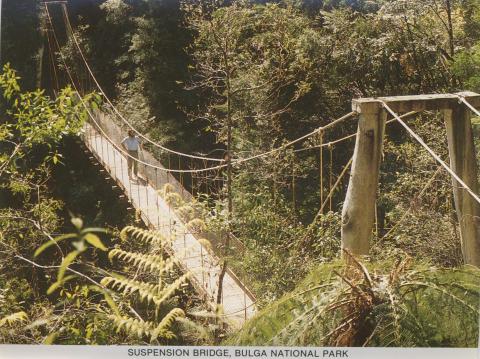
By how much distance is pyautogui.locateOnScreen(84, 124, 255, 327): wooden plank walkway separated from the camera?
1900 millimetres

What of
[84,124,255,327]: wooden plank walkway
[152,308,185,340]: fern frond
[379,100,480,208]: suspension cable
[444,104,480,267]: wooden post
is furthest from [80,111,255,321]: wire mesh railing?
[444,104,480,267]: wooden post

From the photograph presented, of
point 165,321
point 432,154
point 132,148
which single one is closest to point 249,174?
point 132,148

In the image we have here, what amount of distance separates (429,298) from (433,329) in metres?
0.06

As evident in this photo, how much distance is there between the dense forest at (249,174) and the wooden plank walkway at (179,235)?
0.07m

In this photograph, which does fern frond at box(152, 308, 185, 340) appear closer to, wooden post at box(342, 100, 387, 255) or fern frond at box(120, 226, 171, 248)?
fern frond at box(120, 226, 171, 248)

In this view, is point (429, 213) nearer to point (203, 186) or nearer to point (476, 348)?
point (203, 186)

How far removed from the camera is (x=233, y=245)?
8.16 feet

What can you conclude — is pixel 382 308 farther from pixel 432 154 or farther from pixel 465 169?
pixel 465 169

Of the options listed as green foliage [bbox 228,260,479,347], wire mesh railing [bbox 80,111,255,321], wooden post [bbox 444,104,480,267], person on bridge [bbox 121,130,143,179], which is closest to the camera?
green foliage [bbox 228,260,479,347]

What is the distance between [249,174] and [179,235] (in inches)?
79.4

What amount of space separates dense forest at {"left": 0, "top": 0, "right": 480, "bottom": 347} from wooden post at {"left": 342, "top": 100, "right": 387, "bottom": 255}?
0.50 feet

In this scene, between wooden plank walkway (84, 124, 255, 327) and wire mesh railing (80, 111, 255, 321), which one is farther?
wire mesh railing (80, 111, 255, 321)

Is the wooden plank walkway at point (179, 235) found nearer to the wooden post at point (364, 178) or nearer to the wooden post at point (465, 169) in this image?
the wooden post at point (364, 178)

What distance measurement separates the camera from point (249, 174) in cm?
360
